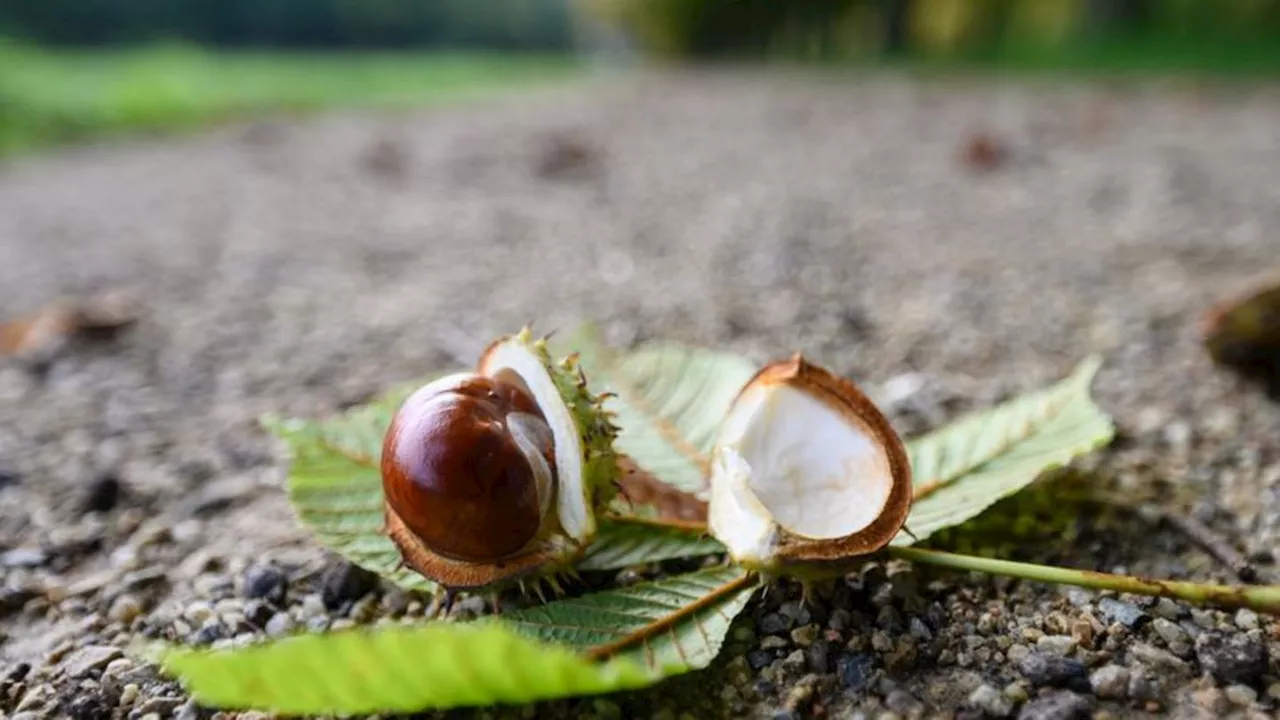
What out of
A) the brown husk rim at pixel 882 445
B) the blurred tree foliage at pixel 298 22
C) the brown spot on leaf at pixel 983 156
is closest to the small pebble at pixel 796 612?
the brown husk rim at pixel 882 445

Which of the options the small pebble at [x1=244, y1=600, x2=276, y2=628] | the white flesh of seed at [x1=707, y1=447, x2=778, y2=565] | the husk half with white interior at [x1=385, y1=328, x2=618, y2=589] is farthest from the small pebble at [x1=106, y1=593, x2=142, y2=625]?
the white flesh of seed at [x1=707, y1=447, x2=778, y2=565]

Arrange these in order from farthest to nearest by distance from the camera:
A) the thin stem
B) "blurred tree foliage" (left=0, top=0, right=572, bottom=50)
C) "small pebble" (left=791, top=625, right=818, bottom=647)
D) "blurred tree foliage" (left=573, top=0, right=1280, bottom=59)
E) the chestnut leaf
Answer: "blurred tree foliage" (left=0, top=0, right=572, bottom=50) → "blurred tree foliage" (left=573, top=0, right=1280, bottom=59) → "small pebble" (left=791, top=625, right=818, bottom=647) → the thin stem → the chestnut leaf

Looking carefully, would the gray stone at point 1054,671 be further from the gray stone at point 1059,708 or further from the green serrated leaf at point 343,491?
the green serrated leaf at point 343,491

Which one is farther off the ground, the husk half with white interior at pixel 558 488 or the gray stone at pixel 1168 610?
the husk half with white interior at pixel 558 488

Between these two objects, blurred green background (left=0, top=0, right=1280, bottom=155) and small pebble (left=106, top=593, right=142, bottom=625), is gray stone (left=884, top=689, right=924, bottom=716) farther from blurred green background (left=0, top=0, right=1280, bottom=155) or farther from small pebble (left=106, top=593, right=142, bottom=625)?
blurred green background (left=0, top=0, right=1280, bottom=155)

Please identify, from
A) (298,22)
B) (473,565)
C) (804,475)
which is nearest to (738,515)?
(804,475)
